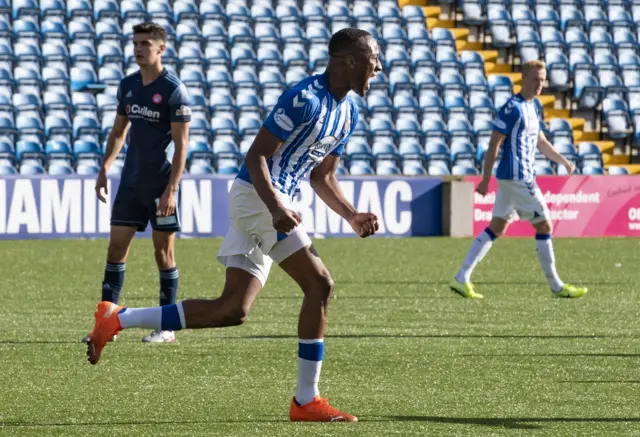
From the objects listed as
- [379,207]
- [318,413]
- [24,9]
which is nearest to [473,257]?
[318,413]

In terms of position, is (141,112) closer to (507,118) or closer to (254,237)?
(254,237)

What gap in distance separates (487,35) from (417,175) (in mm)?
7099

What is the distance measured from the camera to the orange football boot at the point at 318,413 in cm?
577

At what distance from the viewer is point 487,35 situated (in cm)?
2775

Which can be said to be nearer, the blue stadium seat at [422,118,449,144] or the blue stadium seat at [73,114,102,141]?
the blue stadium seat at [73,114,102,141]

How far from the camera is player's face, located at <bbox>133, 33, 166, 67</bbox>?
8336mm

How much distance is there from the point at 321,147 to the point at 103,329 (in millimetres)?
1363

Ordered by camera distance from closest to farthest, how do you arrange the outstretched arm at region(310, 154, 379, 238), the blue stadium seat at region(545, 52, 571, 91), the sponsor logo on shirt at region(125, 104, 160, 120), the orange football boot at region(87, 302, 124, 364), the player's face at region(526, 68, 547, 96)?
1. the orange football boot at region(87, 302, 124, 364)
2. the outstretched arm at region(310, 154, 379, 238)
3. the sponsor logo on shirt at region(125, 104, 160, 120)
4. the player's face at region(526, 68, 547, 96)
5. the blue stadium seat at region(545, 52, 571, 91)

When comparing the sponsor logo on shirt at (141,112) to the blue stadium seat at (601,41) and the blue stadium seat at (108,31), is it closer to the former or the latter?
the blue stadium seat at (108,31)

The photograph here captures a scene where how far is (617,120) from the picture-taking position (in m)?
26.3

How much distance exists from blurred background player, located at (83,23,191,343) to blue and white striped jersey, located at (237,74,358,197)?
2443 millimetres

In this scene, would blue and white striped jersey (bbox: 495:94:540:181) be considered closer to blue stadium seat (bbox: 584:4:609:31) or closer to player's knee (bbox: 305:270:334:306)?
player's knee (bbox: 305:270:334:306)

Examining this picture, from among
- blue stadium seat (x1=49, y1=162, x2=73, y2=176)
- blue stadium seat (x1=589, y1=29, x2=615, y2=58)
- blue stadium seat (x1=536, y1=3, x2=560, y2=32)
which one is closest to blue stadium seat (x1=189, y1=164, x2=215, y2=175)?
blue stadium seat (x1=49, y1=162, x2=73, y2=176)

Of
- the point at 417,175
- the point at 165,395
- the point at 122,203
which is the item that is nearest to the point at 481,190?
the point at 122,203
